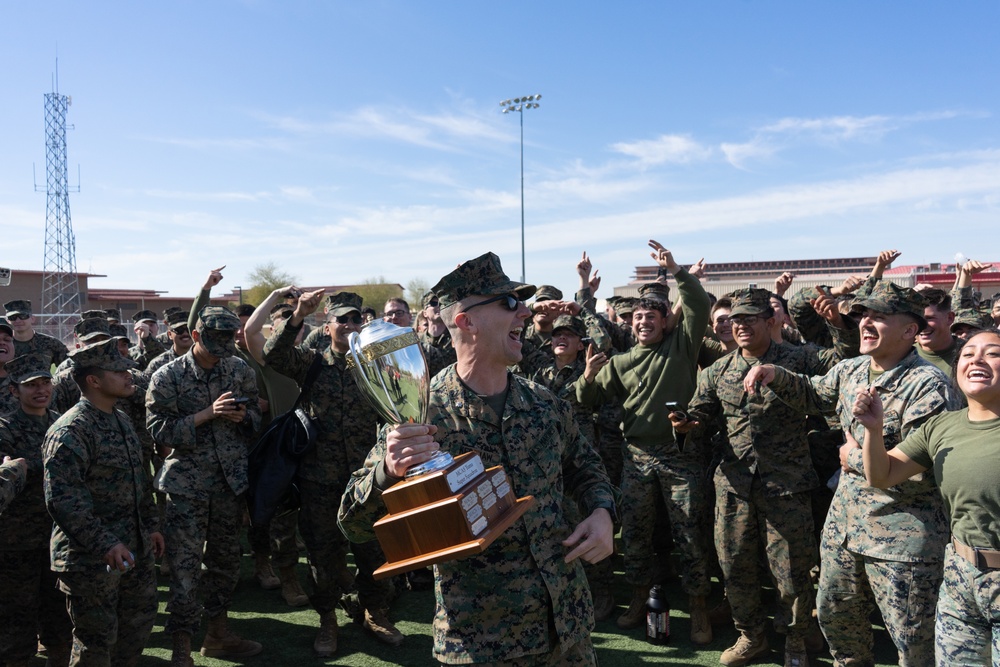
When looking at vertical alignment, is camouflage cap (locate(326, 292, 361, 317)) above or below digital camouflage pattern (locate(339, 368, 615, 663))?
above

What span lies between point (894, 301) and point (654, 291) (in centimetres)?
296

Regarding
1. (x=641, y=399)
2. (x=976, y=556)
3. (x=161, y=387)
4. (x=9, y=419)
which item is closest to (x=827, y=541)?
(x=976, y=556)

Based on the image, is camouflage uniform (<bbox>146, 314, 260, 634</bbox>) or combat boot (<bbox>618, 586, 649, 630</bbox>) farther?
combat boot (<bbox>618, 586, 649, 630</bbox>)

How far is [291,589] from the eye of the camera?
638 centimetres

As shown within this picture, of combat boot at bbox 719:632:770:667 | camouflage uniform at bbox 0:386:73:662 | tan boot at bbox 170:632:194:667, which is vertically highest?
camouflage uniform at bbox 0:386:73:662

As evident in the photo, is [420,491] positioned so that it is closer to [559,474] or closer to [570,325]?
[559,474]

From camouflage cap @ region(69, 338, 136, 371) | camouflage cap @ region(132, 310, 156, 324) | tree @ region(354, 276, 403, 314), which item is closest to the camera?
camouflage cap @ region(69, 338, 136, 371)

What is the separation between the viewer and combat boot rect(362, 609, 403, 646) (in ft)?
17.8

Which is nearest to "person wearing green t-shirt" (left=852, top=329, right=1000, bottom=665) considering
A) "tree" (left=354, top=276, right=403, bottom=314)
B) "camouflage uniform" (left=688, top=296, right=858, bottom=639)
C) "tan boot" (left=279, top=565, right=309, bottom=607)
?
"camouflage uniform" (left=688, top=296, right=858, bottom=639)

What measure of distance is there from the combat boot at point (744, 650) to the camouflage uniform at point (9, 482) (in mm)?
4763

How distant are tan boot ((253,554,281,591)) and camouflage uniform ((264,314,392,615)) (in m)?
1.56

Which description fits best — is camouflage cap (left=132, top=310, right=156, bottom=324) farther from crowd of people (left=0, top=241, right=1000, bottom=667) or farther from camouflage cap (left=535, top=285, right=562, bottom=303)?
camouflage cap (left=535, top=285, right=562, bottom=303)

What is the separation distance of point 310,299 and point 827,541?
3580mm

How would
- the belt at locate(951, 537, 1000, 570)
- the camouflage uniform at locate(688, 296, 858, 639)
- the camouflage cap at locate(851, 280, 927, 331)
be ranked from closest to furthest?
the belt at locate(951, 537, 1000, 570)
the camouflage cap at locate(851, 280, 927, 331)
the camouflage uniform at locate(688, 296, 858, 639)
